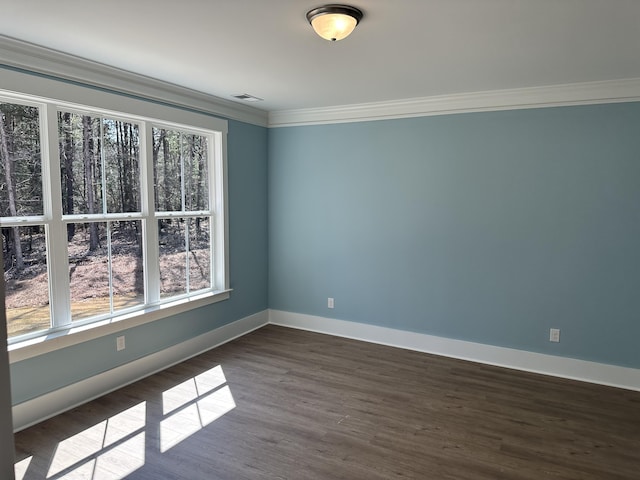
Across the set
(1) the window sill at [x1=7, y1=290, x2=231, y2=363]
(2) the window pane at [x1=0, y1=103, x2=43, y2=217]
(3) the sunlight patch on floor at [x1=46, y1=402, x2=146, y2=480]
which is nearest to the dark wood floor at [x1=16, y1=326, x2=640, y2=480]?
(3) the sunlight patch on floor at [x1=46, y1=402, x2=146, y2=480]

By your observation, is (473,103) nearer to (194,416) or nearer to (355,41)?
(355,41)

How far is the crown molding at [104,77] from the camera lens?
8.71 feet

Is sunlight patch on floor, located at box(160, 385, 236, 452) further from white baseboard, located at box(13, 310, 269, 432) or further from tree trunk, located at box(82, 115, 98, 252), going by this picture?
tree trunk, located at box(82, 115, 98, 252)

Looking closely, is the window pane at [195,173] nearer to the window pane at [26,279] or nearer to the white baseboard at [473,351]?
the window pane at [26,279]

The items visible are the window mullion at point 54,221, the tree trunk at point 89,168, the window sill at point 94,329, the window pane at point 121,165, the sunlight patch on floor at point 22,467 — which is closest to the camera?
the sunlight patch on floor at point 22,467

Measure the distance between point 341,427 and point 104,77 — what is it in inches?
122

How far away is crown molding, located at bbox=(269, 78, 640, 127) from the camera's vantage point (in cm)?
347

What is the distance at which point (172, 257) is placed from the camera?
13.3 ft

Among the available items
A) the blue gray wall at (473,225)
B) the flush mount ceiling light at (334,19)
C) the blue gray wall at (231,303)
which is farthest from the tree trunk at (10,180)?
the blue gray wall at (473,225)

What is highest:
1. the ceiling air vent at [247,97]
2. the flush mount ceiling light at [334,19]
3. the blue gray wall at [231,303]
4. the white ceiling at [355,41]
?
the ceiling air vent at [247,97]

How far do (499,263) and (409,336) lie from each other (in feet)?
3.93

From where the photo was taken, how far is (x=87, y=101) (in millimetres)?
3092

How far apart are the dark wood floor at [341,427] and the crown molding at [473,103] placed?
2.45 metres

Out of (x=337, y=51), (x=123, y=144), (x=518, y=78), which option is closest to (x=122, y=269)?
(x=123, y=144)
